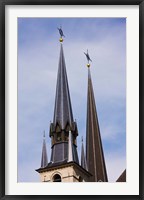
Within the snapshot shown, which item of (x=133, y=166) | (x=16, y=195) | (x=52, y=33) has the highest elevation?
(x=52, y=33)

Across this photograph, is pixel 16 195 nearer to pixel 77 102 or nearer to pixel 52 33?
pixel 77 102

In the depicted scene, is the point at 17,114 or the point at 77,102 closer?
the point at 17,114

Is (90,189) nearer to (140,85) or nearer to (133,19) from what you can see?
(140,85)

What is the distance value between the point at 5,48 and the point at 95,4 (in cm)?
68

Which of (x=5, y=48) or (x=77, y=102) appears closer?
(x=5, y=48)

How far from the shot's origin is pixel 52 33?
3.20m

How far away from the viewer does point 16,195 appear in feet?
9.56

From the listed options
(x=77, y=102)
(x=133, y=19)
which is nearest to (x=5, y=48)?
(x=77, y=102)

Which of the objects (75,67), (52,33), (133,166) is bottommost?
(133,166)

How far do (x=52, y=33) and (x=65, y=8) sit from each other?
0.22 m

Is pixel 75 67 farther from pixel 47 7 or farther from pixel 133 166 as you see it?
pixel 133 166

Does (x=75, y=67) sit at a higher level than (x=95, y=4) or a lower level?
lower

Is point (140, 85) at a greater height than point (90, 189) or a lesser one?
greater

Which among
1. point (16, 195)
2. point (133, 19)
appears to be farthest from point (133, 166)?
point (133, 19)
